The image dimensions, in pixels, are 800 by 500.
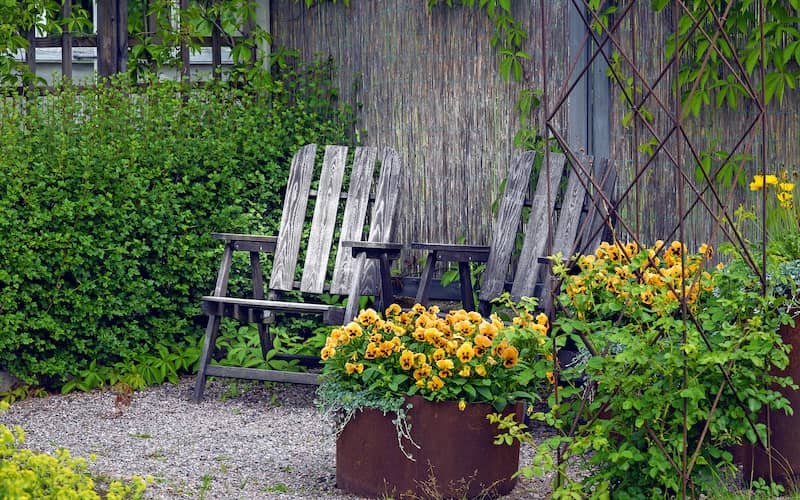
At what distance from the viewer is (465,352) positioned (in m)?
3.27

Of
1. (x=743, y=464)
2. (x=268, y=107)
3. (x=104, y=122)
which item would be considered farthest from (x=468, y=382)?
(x=268, y=107)

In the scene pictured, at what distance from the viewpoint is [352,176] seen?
5258 mm

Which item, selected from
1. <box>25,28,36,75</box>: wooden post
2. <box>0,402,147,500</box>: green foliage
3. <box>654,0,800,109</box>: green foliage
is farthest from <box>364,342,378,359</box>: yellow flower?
<box>25,28,36,75</box>: wooden post

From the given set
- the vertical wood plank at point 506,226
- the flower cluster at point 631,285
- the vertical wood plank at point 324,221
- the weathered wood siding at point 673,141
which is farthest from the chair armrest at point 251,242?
the flower cluster at point 631,285

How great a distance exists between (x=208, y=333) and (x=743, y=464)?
2.59 meters

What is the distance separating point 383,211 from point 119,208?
49.2 inches

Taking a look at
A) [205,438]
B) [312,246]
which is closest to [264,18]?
[312,246]

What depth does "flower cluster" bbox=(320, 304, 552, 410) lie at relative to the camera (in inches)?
129

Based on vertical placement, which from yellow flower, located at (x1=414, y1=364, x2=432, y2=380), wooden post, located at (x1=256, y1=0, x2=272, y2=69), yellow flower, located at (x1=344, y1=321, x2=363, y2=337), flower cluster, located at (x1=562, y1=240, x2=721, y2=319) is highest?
wooden post, located at (x1=256, y1=0, x2=272, y2=69)

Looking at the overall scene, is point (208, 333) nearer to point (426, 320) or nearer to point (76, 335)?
point (76, 335)

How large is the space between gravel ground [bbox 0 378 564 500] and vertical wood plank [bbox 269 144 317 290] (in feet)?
1.83

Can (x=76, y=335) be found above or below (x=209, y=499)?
above

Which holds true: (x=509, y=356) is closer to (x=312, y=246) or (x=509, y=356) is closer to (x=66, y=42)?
(x=312, y=246)

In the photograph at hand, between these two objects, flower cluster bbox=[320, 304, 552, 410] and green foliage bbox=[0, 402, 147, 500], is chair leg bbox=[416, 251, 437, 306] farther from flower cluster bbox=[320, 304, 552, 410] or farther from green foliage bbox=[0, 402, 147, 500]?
green foliage bbox=[0, 402, 147, 500]
